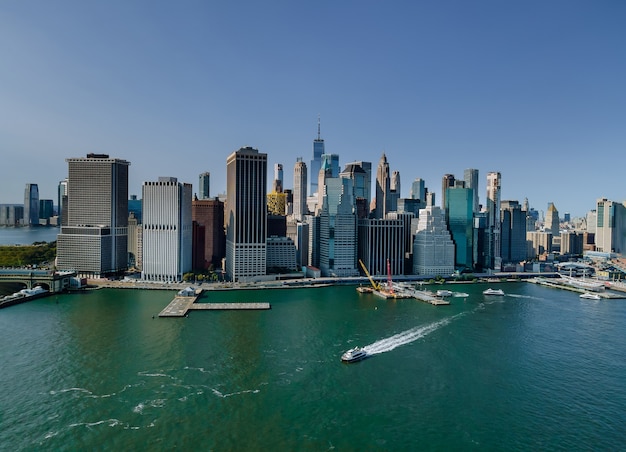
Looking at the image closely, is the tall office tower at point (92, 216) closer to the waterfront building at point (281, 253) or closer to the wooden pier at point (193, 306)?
the wooden pier at point (193, 306)

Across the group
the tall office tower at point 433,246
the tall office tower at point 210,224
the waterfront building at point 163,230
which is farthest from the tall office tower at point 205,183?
the tall office tower at point 433,246

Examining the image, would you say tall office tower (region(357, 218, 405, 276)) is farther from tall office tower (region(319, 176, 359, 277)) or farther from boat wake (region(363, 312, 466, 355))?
boat wake (region(363, 312, 466, 355))

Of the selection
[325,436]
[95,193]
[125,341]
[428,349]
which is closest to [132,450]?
[325,436]

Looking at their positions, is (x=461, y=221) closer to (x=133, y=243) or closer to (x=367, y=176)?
(x=367, y=176)

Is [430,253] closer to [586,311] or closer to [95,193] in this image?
[586,311]

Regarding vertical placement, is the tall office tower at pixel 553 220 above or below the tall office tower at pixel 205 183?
below

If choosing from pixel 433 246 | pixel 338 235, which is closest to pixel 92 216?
pixel 338 235
